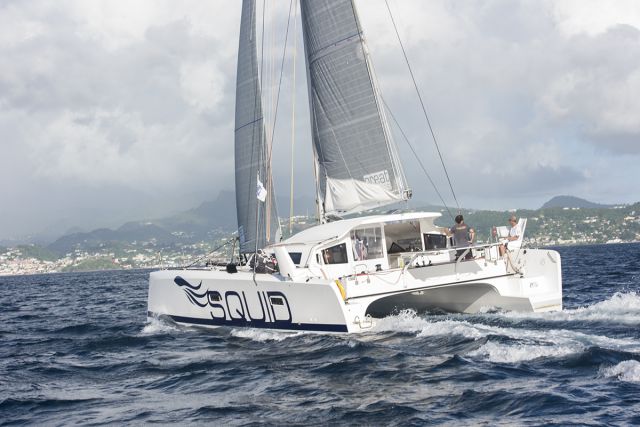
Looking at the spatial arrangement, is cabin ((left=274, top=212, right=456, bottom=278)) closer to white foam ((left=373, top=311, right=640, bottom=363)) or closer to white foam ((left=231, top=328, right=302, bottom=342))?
white foam ((left=231, top=328, right=302, bottom=342))

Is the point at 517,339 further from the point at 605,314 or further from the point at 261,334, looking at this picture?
the point at 261,334

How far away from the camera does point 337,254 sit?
1350 cm

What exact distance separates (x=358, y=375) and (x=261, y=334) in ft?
13.3

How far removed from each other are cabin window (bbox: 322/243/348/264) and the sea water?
68.7 inches

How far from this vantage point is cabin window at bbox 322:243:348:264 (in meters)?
13.4

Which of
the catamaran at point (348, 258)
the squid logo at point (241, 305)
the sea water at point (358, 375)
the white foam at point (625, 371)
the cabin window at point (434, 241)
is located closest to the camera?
the sea water at point (358, 375)

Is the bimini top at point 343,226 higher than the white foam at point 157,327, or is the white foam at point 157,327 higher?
the bimini top at point 343,226

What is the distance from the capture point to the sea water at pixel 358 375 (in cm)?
748

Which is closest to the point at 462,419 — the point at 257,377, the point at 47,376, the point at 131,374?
the point at 257,377

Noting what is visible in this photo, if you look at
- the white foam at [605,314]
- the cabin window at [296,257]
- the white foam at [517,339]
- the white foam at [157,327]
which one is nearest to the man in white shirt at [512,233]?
the white foam at [605,314]

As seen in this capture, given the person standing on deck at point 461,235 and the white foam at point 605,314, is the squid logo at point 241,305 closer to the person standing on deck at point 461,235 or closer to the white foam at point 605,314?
the person standing on deck at point 461,235

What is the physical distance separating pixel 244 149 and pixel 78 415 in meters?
11.6

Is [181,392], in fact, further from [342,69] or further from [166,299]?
[342,69]

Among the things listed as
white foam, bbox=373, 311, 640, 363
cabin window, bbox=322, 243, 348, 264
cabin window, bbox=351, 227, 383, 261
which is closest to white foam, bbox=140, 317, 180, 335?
cabin window, bbox=322, 243, 348, 264
